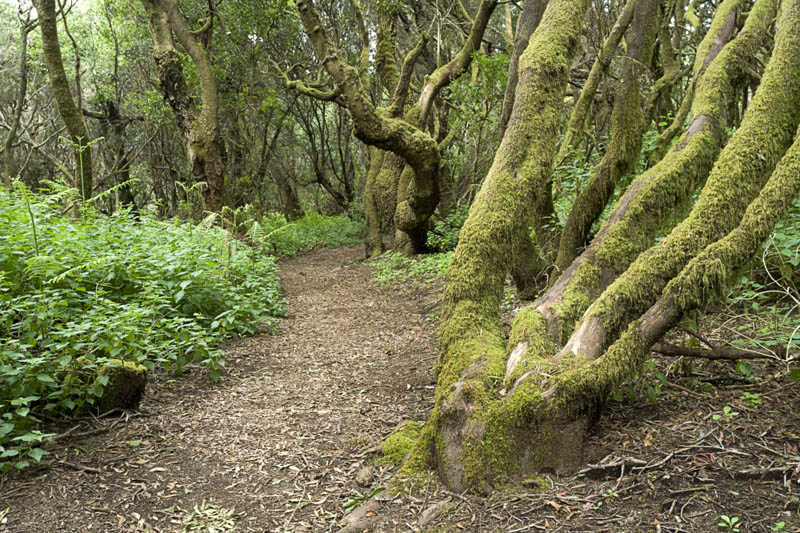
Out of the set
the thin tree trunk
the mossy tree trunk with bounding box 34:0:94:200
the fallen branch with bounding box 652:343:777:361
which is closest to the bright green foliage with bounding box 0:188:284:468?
the mossy tree trunk with bounding box 34:0:94:200

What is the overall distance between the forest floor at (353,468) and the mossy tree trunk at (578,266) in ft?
0.80

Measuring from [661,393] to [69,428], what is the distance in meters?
3.67

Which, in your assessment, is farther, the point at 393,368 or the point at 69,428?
the point at 393,368

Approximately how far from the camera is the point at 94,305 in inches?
162

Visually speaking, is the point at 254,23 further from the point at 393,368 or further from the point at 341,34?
the point at 393,368

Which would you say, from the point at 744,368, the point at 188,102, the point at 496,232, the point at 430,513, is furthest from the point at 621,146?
the point at 188,102

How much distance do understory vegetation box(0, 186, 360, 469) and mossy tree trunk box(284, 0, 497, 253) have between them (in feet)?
8.86

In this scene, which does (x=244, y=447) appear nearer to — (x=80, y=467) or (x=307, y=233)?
(x=80, y=467)

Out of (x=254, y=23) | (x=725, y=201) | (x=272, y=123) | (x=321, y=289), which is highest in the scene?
(x=254, y=23)

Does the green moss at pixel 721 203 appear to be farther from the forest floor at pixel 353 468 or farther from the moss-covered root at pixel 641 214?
the forest floor at pixel 353 468

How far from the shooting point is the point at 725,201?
111 inches

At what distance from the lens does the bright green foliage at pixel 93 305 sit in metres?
3.35

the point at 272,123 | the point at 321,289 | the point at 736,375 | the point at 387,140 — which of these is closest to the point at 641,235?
the point at 736,375

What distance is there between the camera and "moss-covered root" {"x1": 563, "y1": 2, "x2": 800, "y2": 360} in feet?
9.11
